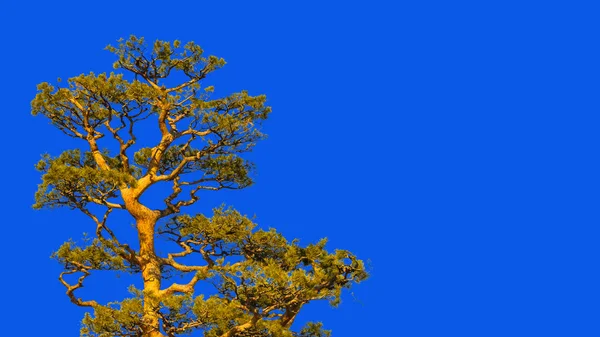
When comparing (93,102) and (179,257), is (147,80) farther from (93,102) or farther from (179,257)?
(179,257)

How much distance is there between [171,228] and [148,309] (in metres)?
2.08

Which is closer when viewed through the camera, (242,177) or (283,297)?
(283,297)

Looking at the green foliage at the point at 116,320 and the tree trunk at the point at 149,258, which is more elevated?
the tree trunk at the point at 149,258

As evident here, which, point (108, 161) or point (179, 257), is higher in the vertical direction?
point (108, 161)

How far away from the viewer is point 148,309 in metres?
13.3

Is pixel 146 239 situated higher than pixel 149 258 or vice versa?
pixel 146 239

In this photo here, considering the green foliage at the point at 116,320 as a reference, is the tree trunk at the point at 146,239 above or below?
above

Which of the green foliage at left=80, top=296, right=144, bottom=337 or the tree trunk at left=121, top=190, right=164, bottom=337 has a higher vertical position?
the tree trunk at left=121, top=190, right=164, bottom=337

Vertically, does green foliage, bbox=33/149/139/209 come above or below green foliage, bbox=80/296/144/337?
above

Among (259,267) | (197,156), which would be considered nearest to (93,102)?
(197,156)

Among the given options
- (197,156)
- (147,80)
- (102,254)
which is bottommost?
(102,254)

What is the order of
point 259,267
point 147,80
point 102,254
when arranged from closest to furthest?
point 259,267 < point 102,254 < point 147,80

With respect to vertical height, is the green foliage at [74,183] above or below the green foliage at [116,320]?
above

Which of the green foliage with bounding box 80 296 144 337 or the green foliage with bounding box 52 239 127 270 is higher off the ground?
the green foliage with bounding box 52 239 127 270
